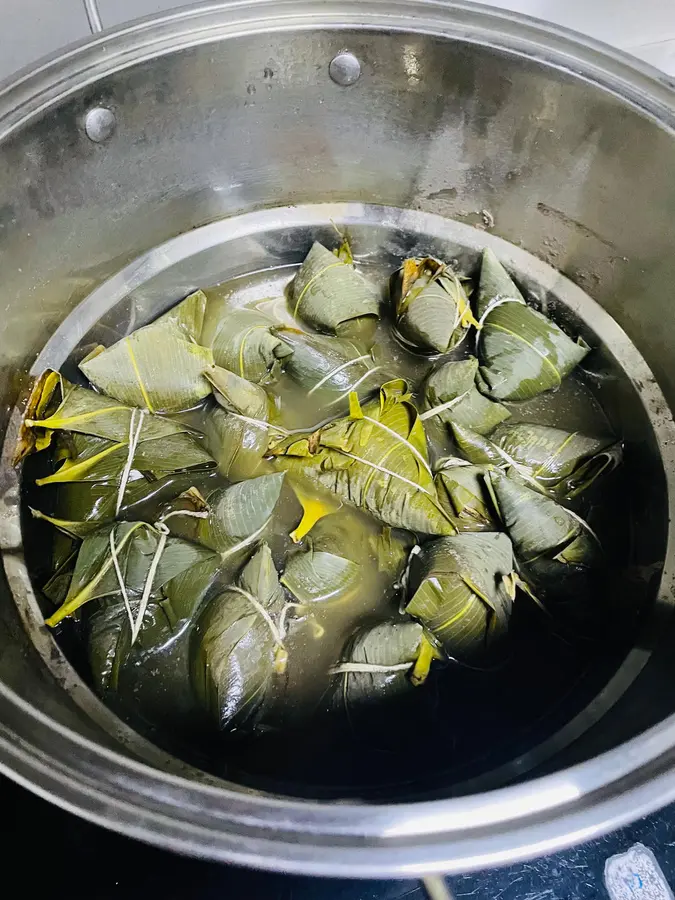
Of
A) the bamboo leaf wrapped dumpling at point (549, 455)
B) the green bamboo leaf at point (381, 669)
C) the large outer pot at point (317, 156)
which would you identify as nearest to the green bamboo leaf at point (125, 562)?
the large outer pot at point (317, 156)

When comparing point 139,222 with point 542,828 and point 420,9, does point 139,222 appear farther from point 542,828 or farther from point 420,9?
point 542,828

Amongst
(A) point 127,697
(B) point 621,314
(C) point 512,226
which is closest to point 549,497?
(B) point 621,314

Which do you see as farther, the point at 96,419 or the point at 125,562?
the point at 96,419

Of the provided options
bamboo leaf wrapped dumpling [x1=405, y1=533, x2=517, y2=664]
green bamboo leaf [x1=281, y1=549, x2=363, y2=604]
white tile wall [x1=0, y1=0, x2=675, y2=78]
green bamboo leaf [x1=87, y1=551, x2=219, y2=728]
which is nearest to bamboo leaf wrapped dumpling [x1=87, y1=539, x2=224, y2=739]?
green bamboo leaf [x1=87, y1=551, x2=219, y2=728]

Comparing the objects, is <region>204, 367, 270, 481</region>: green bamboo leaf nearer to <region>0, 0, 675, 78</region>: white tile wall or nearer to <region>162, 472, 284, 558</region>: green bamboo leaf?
<region>162, 472, 284, 558</region>: green bamboo leaf

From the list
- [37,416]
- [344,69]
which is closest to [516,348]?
[344,69]

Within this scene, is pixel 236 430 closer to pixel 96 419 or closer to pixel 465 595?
pixel 96 419
